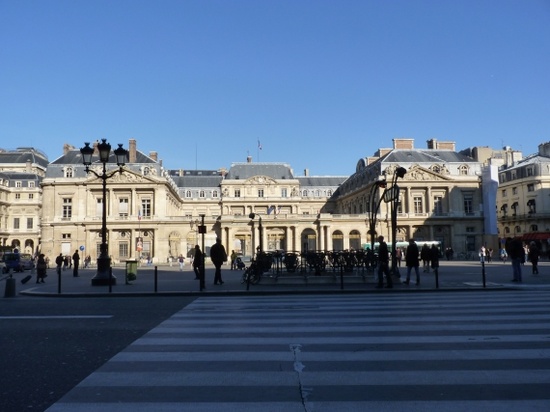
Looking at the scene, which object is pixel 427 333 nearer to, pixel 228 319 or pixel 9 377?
pixel 228 319

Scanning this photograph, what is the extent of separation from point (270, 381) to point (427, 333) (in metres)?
3.59

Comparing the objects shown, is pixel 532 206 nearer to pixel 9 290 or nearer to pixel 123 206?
pixel 123 206

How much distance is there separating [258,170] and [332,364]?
79570mm

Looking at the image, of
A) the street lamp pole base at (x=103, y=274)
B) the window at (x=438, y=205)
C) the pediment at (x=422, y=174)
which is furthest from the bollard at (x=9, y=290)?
the window at (x=438, y=205)

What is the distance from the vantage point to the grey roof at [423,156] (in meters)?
68.4

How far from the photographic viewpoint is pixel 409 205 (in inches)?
2665

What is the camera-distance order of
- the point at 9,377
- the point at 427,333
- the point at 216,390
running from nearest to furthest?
the point at 216,390, the point at 9,377, the point at 427,333

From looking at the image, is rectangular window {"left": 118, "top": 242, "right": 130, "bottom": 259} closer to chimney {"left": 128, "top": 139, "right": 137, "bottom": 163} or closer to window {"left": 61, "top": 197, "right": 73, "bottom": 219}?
window {"left": 61, "top": 197, "right": 73, "bottom": 219}

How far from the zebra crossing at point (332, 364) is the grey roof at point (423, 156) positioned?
59758 mm

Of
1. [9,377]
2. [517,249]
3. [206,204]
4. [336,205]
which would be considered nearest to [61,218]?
[206,204]

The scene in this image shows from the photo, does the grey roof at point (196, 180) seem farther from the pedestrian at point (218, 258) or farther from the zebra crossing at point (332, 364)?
the zebra crossing at point (332, 364)

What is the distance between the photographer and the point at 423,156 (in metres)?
69.3

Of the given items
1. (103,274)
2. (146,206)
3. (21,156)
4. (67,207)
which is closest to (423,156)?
(146,206)

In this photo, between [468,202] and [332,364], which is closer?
[332,364]
